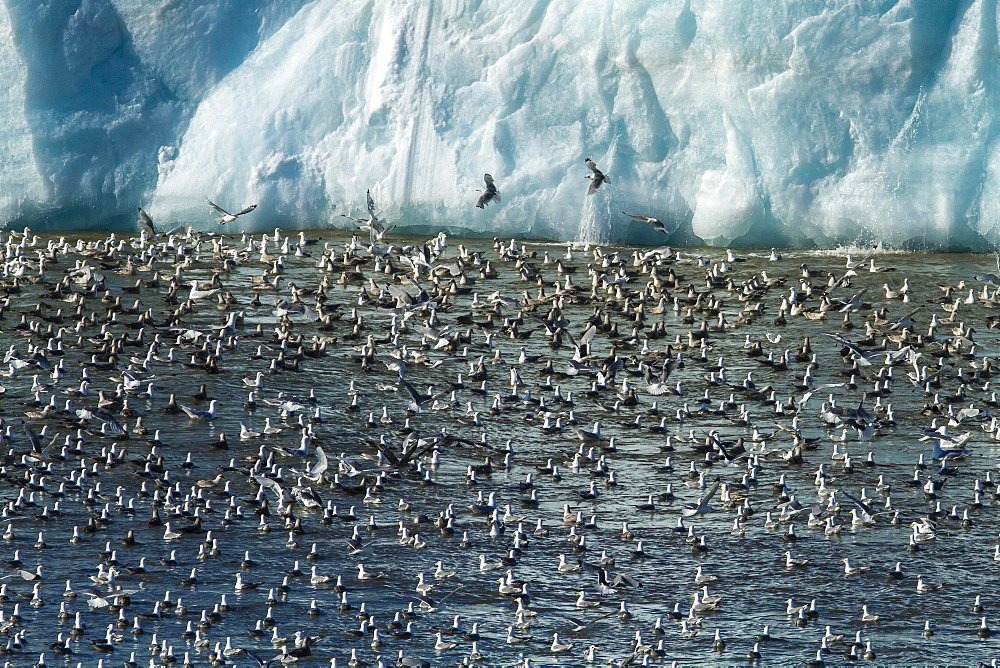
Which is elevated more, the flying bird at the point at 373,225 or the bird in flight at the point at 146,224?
the flying bird at the point at 373,225

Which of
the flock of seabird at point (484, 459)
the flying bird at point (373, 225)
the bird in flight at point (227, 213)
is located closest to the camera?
the flock of seabird at point (484, 459)

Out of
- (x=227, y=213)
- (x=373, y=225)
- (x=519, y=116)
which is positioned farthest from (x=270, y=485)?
(x=227, y=213)

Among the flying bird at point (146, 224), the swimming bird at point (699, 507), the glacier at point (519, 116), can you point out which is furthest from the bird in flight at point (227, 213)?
the swimming bird at point (699, 507)

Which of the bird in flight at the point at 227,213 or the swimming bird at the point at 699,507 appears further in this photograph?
the bird in flight at the point at 227,213

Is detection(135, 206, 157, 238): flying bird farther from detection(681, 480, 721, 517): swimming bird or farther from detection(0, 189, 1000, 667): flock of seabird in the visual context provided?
detection(681, 480, 721, 517): swimming bird

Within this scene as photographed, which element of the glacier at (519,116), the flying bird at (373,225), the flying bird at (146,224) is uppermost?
the glacier at (519,116)

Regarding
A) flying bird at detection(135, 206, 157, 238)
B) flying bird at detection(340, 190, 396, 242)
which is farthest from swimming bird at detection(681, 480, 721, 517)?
flying bird at detection(135, 206, 157, 238)

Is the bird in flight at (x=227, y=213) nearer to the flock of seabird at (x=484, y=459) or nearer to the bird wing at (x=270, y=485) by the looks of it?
the flock of seabird at (x=484, y=459)

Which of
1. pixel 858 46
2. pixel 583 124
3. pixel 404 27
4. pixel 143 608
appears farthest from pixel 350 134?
pixel 143 608
